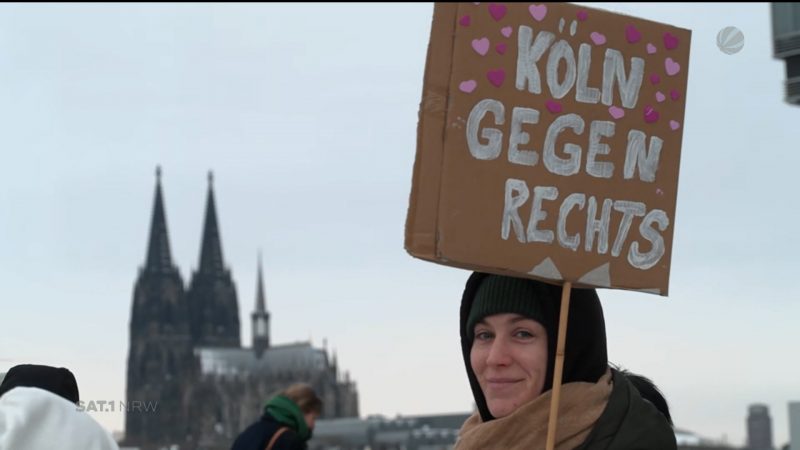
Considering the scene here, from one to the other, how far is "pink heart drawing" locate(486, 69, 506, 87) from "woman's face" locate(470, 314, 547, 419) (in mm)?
518

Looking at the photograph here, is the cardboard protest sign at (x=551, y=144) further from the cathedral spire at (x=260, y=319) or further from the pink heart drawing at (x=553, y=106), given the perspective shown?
the cathedral spire at (x=260, y=319)

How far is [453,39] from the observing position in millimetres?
3424

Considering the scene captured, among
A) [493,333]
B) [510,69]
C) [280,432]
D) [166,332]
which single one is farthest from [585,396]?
[166,332]

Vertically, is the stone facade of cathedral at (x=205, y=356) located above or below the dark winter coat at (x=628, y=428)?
below

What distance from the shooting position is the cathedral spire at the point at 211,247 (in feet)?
389

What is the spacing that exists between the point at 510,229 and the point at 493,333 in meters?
0.27

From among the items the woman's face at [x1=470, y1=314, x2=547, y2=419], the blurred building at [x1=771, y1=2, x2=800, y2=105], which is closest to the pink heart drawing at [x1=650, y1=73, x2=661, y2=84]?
the woman's face at [x1=470, y1=314, x2=547, y2=419]

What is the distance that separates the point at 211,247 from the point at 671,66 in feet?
382

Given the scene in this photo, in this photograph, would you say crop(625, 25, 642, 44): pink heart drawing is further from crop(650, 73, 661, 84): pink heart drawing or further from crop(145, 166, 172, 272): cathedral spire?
crop(145, 166, 172, 272): cathedral spire

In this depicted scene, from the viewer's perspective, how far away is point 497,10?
3.47m

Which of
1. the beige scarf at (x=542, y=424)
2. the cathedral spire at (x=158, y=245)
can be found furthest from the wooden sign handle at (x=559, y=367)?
the cathedral spire at (x=158, y=245)

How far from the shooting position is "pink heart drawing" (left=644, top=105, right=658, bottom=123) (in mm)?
3664

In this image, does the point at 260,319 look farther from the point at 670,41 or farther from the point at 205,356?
the point at 670,41

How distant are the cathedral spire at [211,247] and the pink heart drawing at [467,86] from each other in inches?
4560
